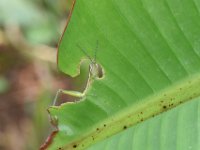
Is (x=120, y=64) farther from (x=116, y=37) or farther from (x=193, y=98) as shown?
(x=193, y=98)

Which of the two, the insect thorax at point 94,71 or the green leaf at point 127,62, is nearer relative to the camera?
the green leaf at point 127,62

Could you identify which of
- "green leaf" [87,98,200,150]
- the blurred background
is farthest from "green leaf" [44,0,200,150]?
the blurred background

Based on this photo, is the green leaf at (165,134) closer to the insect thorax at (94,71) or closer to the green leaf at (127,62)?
the green leaf at (127,62)

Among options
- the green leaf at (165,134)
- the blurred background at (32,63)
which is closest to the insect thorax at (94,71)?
the green leaf at (165,134)

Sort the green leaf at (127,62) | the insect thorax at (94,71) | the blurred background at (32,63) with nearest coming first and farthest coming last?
the green leaf at (127,62) → the insect thorax at (94,71) → the blurred background at (32,63)

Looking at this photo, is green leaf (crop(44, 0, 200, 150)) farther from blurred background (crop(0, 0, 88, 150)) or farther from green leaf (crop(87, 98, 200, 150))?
blurred background (crop(0, 0, 88, 150))

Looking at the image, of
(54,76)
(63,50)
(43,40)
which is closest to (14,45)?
(43,40)
